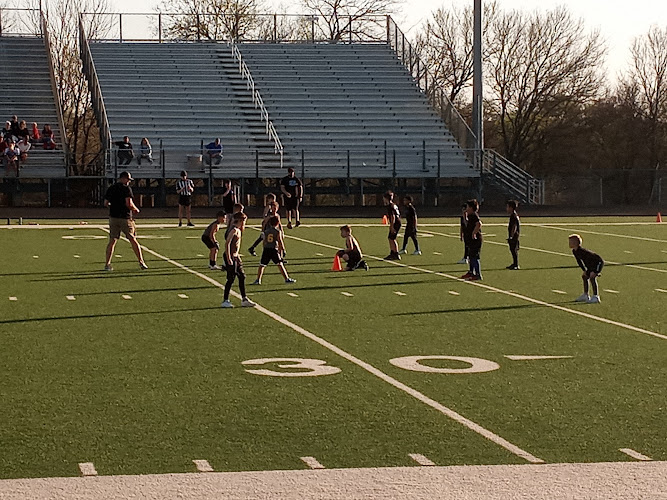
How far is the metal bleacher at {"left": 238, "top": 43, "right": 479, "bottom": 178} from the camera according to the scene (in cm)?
4675

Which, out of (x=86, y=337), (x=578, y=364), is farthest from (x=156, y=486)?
(x=86, y=337)

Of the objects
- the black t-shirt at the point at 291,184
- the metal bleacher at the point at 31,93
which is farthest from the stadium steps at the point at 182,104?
the black t-shirt at the point at 291,184

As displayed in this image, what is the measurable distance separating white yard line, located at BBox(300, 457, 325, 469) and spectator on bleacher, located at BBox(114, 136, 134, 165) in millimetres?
36837

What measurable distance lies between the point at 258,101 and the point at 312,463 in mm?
43906

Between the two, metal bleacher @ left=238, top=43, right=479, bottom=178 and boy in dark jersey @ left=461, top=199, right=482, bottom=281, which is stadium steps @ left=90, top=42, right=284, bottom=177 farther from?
boy in dark jersey @ left=461, top=199, right=482, bottom=281

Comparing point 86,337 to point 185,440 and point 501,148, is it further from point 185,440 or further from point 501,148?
point 501,148

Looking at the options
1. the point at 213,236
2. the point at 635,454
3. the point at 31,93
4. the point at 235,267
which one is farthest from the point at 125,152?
the point at 635,454

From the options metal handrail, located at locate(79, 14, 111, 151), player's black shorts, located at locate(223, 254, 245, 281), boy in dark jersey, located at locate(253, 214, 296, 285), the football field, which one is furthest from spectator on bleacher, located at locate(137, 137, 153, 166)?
player's black shorts, located at locate(223, 254, 245, 281)

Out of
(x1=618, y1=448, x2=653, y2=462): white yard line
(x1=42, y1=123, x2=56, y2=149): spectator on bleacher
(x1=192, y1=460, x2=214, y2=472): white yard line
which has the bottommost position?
(x1=192, y1=460, x2=214, y2=472): white yard line

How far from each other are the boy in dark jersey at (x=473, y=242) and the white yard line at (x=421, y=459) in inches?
450

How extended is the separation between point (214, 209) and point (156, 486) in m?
37.2

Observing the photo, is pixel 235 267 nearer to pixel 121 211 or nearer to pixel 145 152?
pixel 121 211

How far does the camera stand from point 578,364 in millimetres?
11164

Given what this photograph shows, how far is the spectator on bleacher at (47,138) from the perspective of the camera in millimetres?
45344
